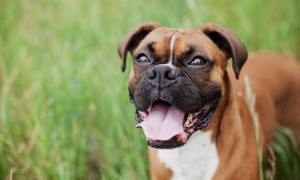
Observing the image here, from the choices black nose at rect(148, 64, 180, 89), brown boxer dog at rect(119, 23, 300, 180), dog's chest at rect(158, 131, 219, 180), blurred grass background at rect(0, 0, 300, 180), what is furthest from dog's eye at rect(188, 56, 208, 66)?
blurred grass background at rect(0, 0, 300, 180)

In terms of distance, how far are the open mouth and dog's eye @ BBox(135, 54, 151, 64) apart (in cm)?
24

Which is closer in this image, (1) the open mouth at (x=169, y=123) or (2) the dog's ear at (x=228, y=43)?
(1) the open mouth at (x=169, y=123)

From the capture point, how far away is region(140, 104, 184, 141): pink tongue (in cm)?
345

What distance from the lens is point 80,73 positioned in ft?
16.1

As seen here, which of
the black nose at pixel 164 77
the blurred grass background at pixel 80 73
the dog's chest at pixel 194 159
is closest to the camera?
the black nose at pixel 164 77

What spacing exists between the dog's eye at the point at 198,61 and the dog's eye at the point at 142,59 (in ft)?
0.81

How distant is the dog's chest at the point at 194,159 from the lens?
3.71 meters

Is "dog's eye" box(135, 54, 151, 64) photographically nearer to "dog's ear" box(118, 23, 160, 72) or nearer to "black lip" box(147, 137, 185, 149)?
"dog's ear" box(118, 23, 160, 72)

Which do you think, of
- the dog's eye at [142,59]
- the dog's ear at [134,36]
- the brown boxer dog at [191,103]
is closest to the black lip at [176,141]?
the brown boxer dog at [191,103]

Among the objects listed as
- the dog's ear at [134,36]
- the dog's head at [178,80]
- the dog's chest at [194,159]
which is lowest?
the dog's chest at [194,159]

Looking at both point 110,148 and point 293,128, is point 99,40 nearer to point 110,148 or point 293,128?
point 110,148

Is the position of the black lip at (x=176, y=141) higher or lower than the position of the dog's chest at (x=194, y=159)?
higher

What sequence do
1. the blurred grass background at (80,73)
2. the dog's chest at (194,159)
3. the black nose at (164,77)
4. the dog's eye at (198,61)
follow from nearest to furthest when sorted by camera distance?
the black nose at (164,77)
the dog's eye at (198,61)
the dog's chest at (194,159)
the blurred grass background at (80,73)

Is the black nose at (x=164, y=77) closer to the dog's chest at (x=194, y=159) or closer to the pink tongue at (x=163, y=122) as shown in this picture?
the pink tongue at (x=163, y=122)
